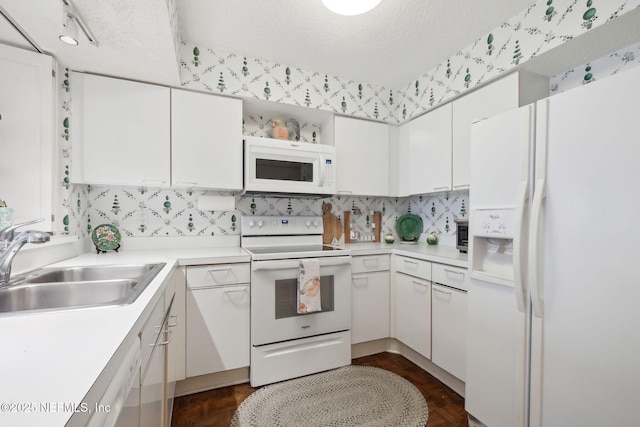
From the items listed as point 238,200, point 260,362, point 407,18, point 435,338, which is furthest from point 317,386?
point 407,18

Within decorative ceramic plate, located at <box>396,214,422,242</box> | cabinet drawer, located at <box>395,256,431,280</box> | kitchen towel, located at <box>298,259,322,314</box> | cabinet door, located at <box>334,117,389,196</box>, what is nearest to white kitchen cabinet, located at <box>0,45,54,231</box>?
kitchen towel, located at <box>298,259,322,314</box>

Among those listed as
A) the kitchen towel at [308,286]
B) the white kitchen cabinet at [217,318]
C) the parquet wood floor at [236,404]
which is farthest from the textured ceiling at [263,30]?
the parquet wood floor at [236,404]

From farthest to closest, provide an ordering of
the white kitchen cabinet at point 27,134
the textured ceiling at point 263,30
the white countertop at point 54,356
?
the white kitchen cabinet at point 27,134
the textured ceiling at point 263,30
the white countertop at point 54,356

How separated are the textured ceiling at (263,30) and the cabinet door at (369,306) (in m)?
1.78

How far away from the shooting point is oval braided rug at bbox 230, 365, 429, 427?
5.03ft

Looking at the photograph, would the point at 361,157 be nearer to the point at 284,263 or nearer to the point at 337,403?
the point at 284,263

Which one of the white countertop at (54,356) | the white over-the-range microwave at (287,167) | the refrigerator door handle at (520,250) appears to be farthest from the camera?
the white over-the-range microwave at (287,167)

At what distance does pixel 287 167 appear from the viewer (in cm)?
222

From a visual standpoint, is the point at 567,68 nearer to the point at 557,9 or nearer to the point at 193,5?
the point at 557,9

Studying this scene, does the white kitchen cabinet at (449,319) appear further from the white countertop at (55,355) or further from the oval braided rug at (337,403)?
the white countertop at (55,355)

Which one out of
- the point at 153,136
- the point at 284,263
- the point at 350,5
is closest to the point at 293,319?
the point at 284,263

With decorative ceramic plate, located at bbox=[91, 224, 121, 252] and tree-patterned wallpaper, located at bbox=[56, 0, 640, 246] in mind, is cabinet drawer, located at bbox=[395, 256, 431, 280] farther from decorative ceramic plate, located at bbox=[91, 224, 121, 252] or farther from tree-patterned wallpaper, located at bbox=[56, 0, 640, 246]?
decorative ceramic plate, located at bbox=[91, 224, 121, 252]

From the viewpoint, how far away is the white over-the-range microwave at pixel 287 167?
2.11 m

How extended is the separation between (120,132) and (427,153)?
2380 mm
